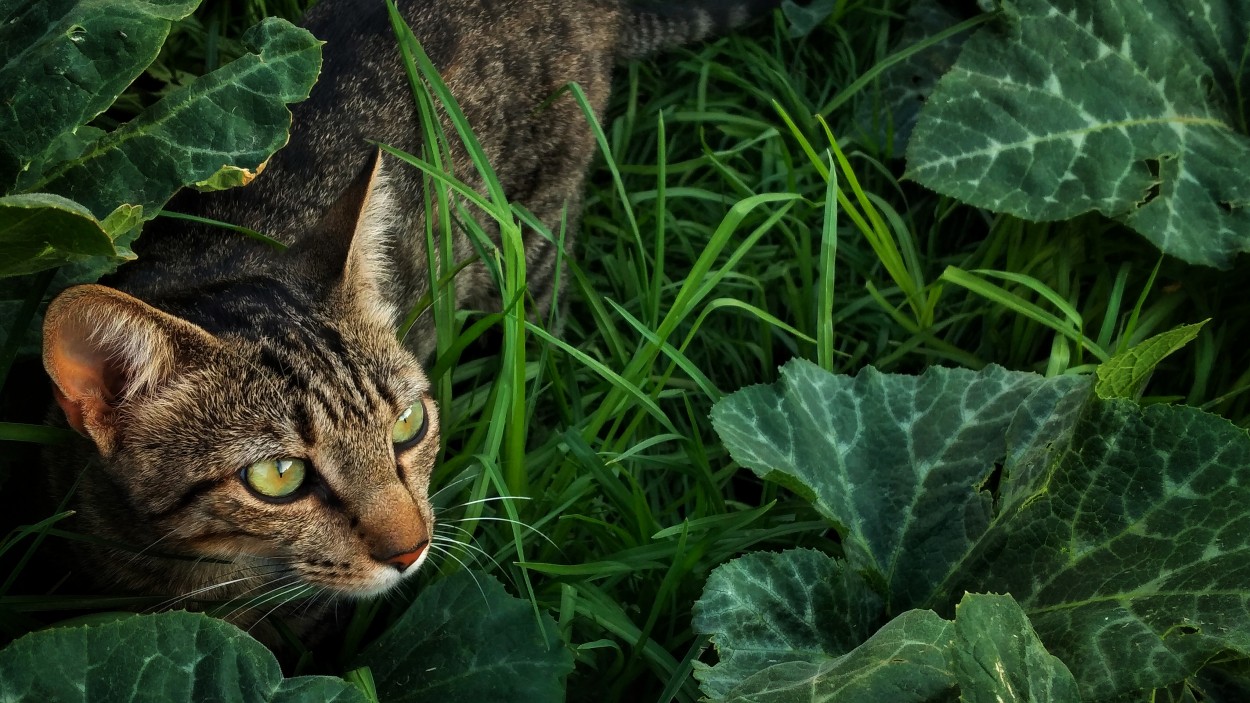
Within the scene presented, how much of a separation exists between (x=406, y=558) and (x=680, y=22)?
2.38 meters

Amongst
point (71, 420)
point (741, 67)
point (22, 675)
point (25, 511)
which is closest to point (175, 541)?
point (71, 420)

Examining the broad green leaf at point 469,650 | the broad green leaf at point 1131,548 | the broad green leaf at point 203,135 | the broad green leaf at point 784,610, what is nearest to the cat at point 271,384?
the broad green leaf at point 469,650

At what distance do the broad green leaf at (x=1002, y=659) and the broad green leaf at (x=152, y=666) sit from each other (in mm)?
1033

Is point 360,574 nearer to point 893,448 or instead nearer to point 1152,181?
point 893,448

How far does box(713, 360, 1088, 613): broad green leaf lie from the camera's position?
2.37m

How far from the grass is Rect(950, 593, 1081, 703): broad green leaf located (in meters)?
0.71

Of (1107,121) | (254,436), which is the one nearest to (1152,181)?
(1107,121)

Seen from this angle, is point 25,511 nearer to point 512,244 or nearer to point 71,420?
point 71,420

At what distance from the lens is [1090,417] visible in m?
2.24

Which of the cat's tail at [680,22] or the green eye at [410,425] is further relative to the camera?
the cat's tail at [680,22]

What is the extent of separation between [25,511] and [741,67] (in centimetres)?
273

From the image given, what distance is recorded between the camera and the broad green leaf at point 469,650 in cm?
220

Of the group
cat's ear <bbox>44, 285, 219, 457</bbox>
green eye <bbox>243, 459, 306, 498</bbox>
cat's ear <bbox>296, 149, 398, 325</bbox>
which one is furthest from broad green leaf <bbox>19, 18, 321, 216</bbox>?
green eye <bbox>243, 459, 306, 498</bbox>

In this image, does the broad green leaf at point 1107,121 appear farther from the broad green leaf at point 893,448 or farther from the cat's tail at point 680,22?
the cat's tail at point 680,22
